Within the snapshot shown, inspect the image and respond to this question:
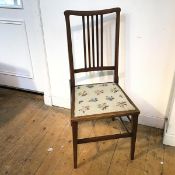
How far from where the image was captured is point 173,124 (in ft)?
5.32

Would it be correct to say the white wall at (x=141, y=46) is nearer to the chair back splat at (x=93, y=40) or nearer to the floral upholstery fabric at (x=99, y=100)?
the chair back splat at (x=93, y=40)

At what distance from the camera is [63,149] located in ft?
5.58

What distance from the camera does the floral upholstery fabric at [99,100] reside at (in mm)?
1393

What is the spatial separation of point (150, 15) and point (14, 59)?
4.80 feet

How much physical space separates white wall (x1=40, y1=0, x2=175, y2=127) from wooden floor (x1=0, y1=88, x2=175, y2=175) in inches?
12.2

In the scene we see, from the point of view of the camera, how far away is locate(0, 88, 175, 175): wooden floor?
Result: 1525 millimetres

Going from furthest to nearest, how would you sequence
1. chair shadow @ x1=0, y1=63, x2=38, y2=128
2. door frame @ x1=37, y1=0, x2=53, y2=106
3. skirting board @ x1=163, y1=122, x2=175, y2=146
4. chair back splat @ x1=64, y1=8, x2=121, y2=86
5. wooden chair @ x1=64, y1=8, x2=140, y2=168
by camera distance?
chair shadow @ x1=0, y1=63, x2=38, y2=128 → door frame @ x1=37, y1=0, x2=53, y2=106 → skirting board @ x1=163, y1=122, x2=175, y2=146 → chair back splat @ x1=64, y1=8, x2=121, y2=86 → wooden chair @ x1=64, y1=8, x2=140, y2=168

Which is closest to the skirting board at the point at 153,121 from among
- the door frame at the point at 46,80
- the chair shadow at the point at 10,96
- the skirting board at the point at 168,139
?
the skirting board at the point at 168,139

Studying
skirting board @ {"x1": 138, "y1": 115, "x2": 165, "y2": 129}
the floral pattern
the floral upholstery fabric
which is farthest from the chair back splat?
skirting board @ {"x1": 138, "y1": 115, "x2": 165, "y2": 129}

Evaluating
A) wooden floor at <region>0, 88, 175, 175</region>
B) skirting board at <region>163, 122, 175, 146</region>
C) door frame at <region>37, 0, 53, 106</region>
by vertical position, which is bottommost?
wooden floor at <region>0, 88, 175, 175</region>

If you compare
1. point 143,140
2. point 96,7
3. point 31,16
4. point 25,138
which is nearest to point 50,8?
point 31,16

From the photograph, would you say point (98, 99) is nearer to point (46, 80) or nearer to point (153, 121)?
point (153, 121)

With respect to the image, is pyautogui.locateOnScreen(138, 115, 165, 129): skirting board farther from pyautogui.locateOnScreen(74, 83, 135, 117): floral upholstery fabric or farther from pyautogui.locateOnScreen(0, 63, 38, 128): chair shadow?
pyautogui.locateOnScreen(0, 63, 38, 128): chair shadow

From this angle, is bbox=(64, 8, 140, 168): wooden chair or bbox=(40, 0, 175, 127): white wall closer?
bbox=(64, 8, 140, 168): wooden chair
